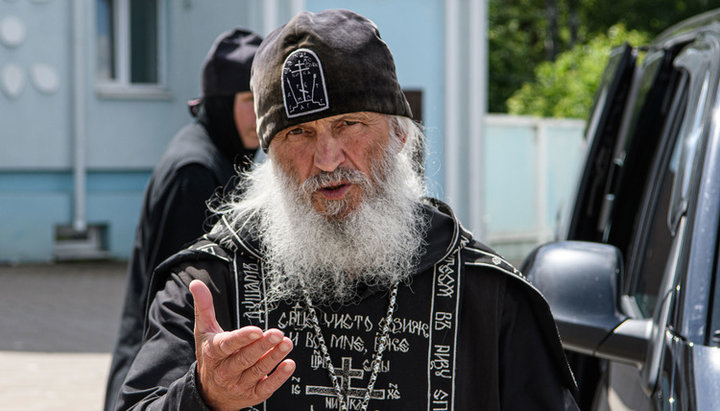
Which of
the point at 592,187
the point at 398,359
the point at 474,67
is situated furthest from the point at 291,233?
the point at 474,67

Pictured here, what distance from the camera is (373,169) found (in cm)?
219

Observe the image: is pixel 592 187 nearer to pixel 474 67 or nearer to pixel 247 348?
pixel 247 348

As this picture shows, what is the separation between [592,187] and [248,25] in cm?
940

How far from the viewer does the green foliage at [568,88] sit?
19.5 m

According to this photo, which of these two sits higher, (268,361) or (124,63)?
(124,63)

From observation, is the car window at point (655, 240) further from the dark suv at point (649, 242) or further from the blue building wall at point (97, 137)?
the blue building wall at point (97, 137)

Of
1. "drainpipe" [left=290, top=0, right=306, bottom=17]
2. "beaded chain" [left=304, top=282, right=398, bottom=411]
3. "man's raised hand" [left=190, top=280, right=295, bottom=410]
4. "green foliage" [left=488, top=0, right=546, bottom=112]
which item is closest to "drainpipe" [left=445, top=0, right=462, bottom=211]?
"drainpipe" [left=290, top=0, right=306, bottom=17]

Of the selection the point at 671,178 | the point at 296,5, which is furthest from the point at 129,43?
the point at 671,178

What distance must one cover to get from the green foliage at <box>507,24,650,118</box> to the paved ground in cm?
971

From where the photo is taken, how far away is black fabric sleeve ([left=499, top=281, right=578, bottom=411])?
2037mm

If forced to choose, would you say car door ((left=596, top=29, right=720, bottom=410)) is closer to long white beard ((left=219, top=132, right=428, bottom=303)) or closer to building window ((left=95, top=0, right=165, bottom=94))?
long white beard ((left=219, top=132, right=428, bottom=303))

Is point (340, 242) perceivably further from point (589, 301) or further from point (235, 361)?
point (589, 301)

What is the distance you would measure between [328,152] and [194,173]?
4.98 ft

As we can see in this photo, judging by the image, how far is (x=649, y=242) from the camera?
3.24m
